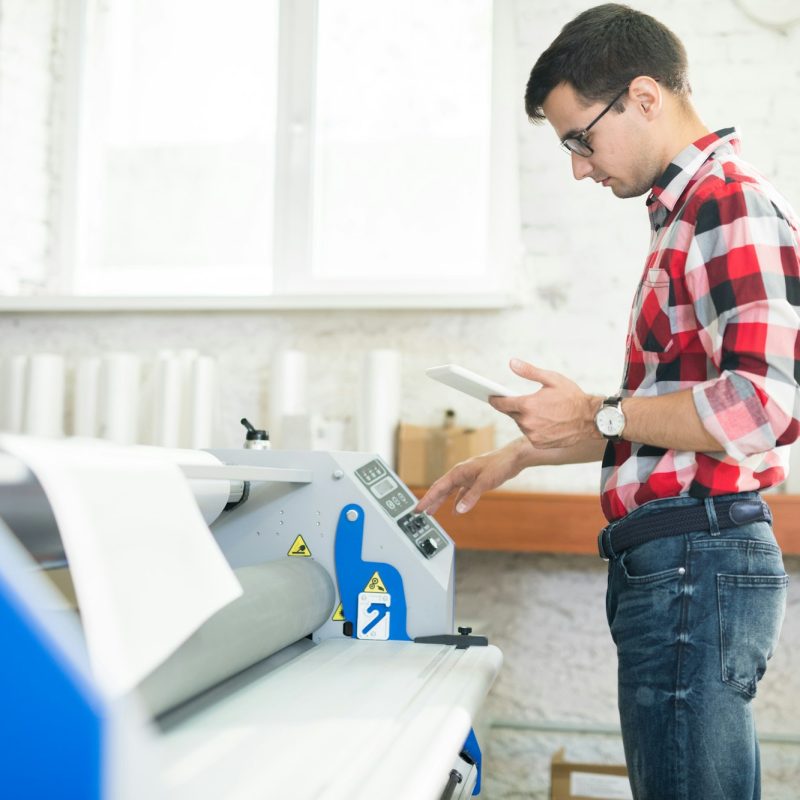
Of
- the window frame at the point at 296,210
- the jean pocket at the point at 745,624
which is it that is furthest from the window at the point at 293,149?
the jean pocket at the point at 745,624

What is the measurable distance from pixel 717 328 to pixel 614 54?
0.42m

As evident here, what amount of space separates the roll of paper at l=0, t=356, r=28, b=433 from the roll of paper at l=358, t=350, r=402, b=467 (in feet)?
3.23

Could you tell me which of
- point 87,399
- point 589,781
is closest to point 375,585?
point 589,781

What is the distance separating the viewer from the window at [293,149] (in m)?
2.68

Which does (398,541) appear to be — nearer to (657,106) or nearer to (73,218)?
(657,106)

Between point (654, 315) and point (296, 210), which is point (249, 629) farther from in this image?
point (296, 210)

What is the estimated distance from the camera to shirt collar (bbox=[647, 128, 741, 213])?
121 centimetres

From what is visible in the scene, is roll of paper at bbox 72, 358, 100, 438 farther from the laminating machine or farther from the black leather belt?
the black leather belt

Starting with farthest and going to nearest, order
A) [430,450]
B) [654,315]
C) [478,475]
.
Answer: [430,450], [478,475], [654,315]

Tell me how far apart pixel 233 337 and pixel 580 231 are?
1.02 metres

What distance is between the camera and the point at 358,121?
2.74 metres

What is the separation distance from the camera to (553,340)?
8.41 ft

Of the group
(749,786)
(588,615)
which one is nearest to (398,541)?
(749,786)

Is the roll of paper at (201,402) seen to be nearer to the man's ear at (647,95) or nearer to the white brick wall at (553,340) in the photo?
the white brick wall at (553,340)
